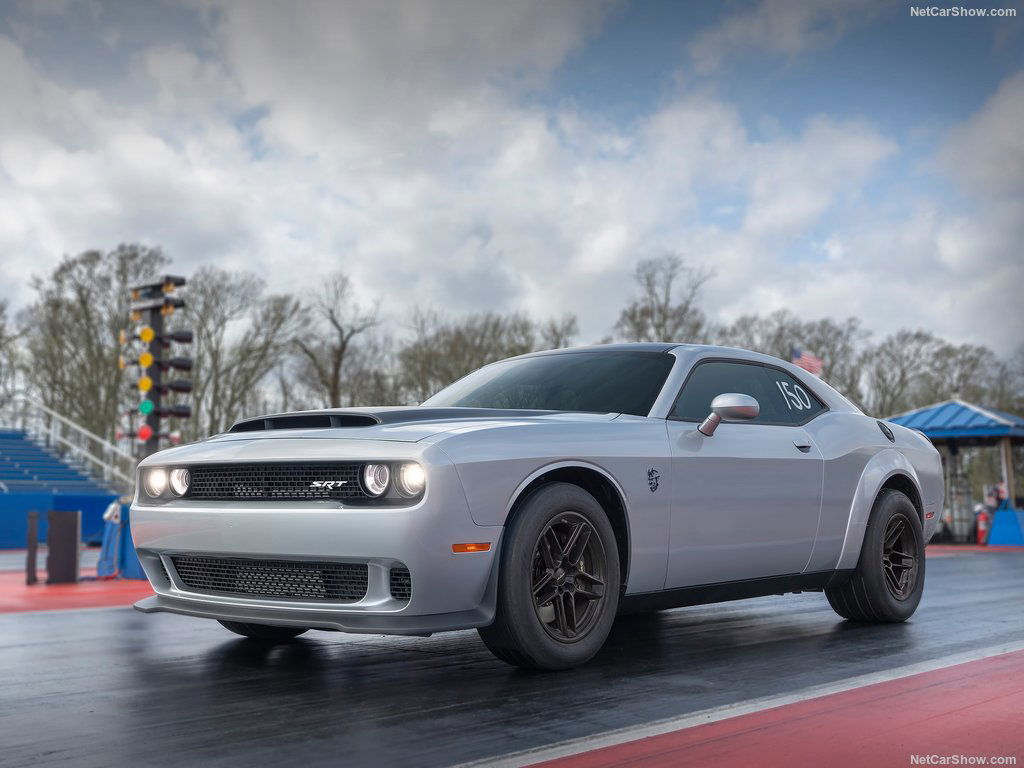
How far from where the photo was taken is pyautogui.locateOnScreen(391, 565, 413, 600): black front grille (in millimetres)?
4203

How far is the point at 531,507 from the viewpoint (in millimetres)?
→ 4488

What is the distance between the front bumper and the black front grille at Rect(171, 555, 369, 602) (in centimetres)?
4

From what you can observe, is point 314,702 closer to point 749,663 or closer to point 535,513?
point 535,513

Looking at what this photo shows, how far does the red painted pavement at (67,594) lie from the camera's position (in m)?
9.45

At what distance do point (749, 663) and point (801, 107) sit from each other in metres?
13.3

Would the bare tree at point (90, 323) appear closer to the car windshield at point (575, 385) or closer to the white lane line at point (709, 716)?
the car windshield at point (575, 385)

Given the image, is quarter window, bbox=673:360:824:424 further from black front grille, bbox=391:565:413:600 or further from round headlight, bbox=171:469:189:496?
round headlight, bbox=171:469:189:496

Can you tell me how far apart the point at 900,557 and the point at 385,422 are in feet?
12.2

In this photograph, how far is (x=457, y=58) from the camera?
1822 centimetres

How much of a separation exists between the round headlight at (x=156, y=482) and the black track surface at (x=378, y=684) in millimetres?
840

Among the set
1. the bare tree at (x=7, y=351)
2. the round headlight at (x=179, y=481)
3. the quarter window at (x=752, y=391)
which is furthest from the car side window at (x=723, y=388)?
the bare tree at (x=7, y=351)

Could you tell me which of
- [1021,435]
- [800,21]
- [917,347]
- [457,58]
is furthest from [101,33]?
[917,347]

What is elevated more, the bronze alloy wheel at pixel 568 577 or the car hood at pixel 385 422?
the car hood at pixel 385 422

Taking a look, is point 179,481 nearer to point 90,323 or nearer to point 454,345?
point 90,323
